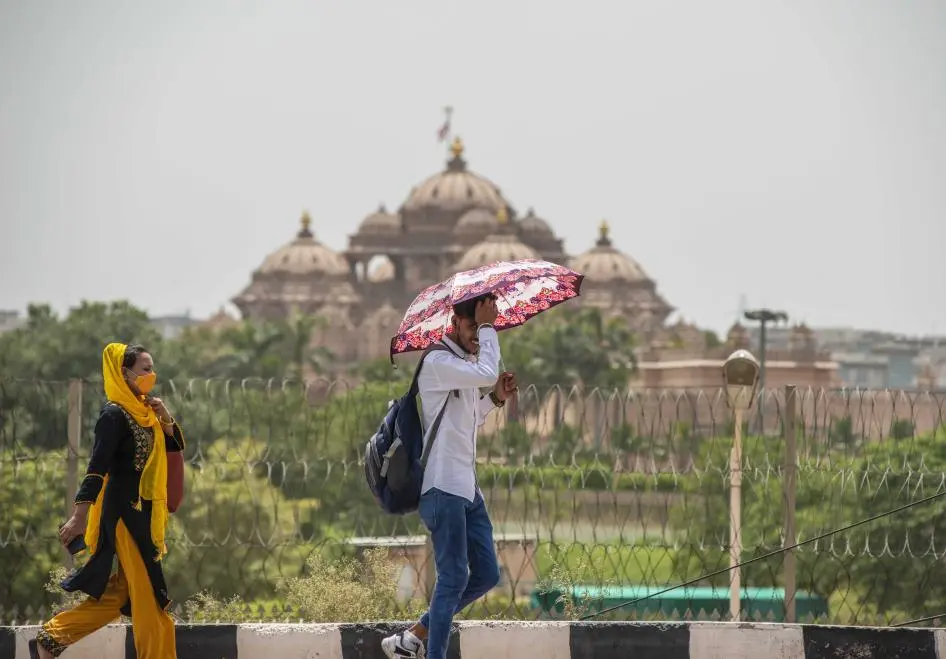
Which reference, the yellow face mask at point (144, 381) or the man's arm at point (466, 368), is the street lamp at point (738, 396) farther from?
the yellow face mask at point (144, 381)

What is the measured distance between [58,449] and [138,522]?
7.06 feet

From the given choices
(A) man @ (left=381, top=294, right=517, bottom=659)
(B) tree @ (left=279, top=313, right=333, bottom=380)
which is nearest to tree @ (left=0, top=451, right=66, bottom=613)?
(A) man @ (left=381, top=294, right=517, bottom=659)

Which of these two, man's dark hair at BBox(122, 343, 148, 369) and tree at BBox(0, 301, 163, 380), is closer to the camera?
man's dark hair at BBox(122, 343, 148, 369)

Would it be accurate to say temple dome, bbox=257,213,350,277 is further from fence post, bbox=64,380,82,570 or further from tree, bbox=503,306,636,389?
fence post, bbox=64,380,82,570

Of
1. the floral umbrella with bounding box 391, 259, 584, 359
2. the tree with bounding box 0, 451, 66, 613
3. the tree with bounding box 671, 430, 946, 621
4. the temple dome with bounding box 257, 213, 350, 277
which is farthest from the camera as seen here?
the temple dome with bounding box 257, 213, 350, 277

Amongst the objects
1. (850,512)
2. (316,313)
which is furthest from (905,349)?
(850,512)

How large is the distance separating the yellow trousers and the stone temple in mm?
118309

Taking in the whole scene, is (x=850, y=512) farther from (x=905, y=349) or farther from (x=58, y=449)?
(x=905, y=349)

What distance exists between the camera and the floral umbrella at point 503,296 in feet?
21.4

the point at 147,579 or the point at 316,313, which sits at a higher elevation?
the point at 316,313

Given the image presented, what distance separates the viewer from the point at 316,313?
128500mm

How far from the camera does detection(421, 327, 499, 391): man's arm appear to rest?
616 centimetres

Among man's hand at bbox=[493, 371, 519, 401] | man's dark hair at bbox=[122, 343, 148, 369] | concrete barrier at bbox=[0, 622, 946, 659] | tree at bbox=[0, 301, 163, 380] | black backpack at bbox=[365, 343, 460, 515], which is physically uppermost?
tree at bbox=[0, 301, 163, 380]

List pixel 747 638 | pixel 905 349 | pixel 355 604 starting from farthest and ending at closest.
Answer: pixel 905 349 < pixel 355 604 < pixel 747 638
